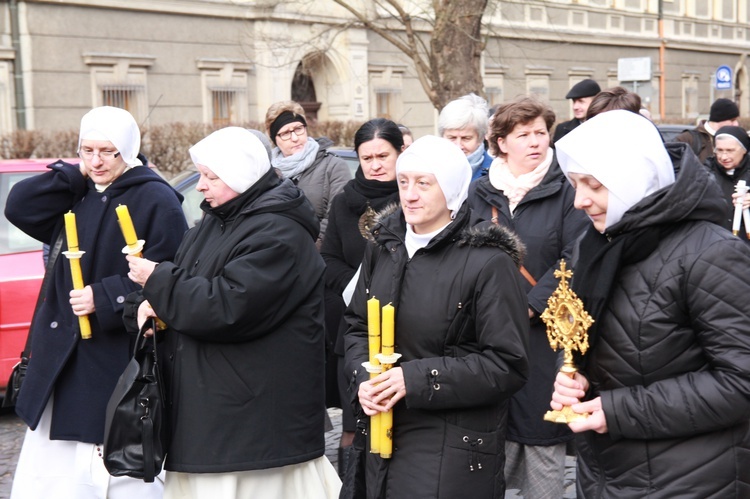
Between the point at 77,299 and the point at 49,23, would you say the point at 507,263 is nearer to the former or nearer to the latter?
the point at 77,299

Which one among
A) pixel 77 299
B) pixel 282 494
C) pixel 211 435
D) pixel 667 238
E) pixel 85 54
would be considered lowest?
pixel 282 494

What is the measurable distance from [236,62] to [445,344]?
18.9 meters

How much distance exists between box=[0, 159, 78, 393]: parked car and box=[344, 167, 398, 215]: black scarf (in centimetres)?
289

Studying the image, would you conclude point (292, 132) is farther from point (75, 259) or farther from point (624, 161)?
point (624, 161)

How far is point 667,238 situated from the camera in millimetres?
3047

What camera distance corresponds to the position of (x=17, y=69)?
1795cm

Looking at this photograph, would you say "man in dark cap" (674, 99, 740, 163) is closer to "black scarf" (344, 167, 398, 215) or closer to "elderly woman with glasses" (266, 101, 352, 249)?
"elderly woman with glasses" (266, 101, 352, 249)

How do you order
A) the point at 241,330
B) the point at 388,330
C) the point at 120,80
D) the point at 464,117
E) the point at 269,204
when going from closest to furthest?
1. the point at 388,330
2. the point at 241,330
3. the point at 269,204
4. the point at 464,117
5. the point at 120,80

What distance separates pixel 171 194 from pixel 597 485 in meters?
2.52

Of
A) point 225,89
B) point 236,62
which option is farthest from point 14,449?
point 236,62

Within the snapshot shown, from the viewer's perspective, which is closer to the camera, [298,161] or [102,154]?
[102,154]

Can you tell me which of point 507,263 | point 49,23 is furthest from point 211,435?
point 49,23

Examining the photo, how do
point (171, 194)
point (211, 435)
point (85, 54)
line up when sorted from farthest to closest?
1. point (85, 54)
2. point (171, 194)
3. point (211, 435)

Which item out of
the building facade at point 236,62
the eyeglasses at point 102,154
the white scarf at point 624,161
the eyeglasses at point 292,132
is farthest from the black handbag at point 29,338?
the building facade at point 236,62
